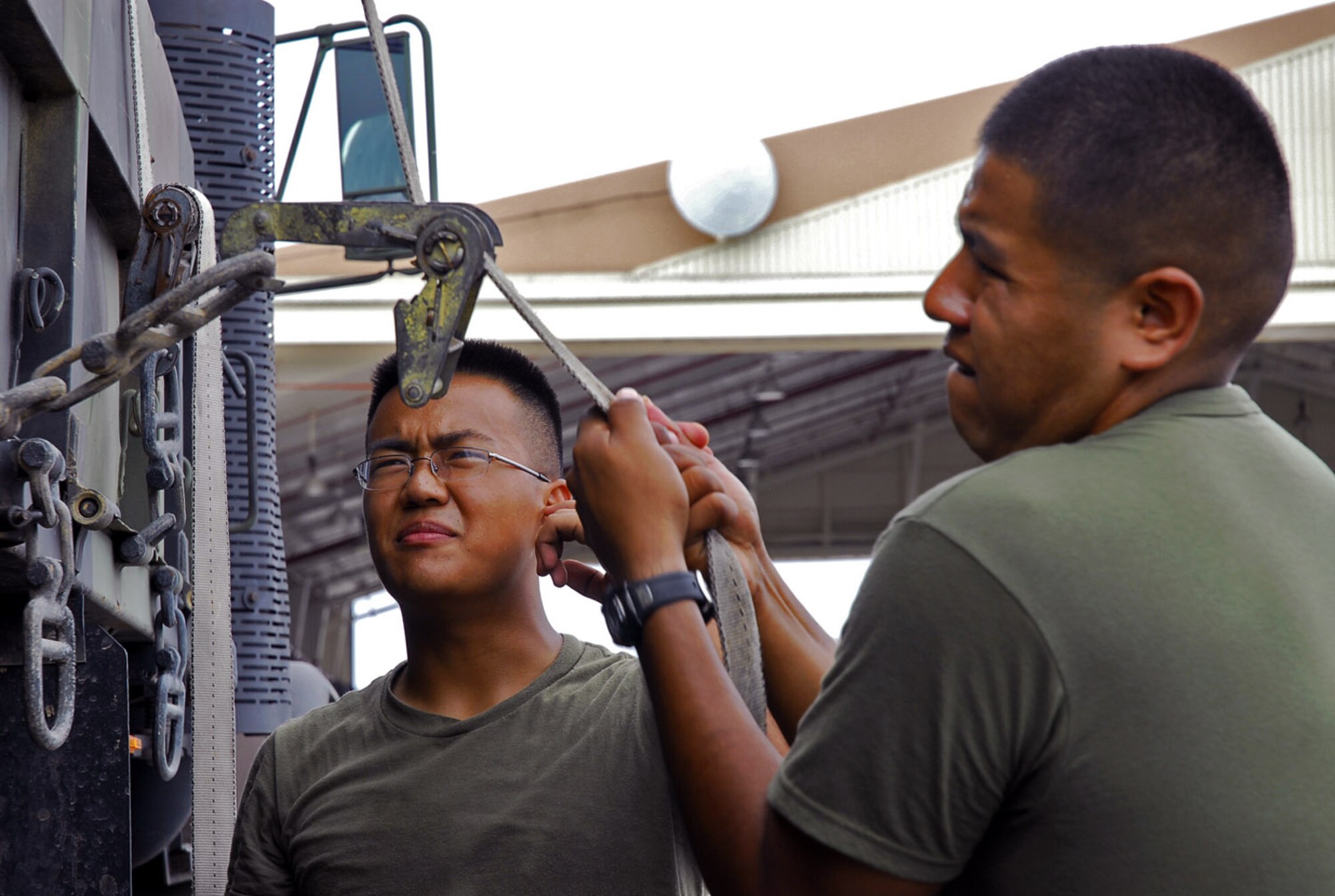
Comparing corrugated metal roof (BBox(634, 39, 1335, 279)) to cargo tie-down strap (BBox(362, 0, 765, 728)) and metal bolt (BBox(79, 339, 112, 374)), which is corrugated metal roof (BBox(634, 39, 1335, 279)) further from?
metal bolt (BBox(79, 339, 112, 374))

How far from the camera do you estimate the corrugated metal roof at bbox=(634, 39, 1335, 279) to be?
10984 mm

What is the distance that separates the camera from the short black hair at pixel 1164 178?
4.66 ft

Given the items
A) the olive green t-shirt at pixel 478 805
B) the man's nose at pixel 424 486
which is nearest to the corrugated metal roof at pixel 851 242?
the man's nose at pixel 424 486

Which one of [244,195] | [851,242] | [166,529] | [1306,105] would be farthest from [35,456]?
[1306,105]

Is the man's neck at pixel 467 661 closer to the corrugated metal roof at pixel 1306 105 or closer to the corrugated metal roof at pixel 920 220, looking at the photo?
the corrugated metal roof at pixel 920 220

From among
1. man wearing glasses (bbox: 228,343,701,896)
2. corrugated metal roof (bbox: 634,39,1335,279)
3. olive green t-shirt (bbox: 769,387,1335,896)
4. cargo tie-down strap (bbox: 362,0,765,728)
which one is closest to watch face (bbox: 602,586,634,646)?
cargo tie-down strap (bbox: 362,0,765,728)

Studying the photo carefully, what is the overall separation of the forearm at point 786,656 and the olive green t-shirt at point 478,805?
1.28ft

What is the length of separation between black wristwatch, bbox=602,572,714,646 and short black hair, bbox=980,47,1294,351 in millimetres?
508

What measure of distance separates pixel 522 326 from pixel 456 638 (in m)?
8.26

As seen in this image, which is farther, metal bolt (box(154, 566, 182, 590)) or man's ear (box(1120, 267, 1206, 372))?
metal bolt (box(154, 566, 182, 590))

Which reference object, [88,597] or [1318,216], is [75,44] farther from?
[1318,216]

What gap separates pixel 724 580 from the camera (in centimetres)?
179

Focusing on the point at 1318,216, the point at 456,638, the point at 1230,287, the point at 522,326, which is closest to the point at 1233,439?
the point at 1230,287

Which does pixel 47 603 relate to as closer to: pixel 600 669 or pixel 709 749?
pixel 709 749
